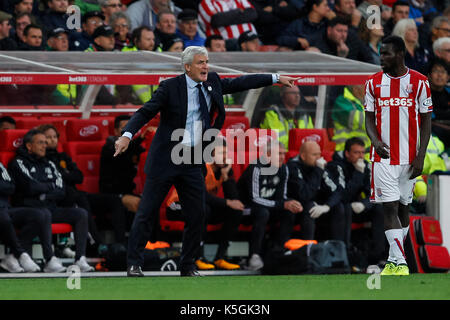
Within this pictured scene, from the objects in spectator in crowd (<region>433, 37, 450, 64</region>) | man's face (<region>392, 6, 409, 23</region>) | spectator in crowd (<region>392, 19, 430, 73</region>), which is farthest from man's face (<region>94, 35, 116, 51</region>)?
man's face (<region>392, 6, 409, 23</region>)

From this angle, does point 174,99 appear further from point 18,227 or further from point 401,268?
point 18,227

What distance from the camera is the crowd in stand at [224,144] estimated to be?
1227 centimetres

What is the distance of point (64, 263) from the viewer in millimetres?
12469

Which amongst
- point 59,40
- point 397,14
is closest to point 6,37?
point 59,40

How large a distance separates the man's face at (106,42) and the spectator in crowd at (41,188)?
10.2 feet

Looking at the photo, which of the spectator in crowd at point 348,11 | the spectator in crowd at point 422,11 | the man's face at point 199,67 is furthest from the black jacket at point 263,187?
the spectator in crowd at point 422,11

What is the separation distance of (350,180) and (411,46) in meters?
4.95

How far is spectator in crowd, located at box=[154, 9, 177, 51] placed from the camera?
631 inches

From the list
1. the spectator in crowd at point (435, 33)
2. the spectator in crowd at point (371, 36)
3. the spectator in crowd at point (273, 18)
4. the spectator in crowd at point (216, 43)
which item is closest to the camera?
the spectator in crowd at point (216, 43)

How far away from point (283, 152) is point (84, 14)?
4467 millimetres

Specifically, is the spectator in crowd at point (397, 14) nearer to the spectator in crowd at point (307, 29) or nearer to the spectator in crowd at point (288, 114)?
the spectator in crowd at point (307, 29)

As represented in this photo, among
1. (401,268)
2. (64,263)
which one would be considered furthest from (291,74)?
(401,268)

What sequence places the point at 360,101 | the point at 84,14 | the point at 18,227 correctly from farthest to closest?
the point at 84,14
the point at 360,101
the point at 18,227
